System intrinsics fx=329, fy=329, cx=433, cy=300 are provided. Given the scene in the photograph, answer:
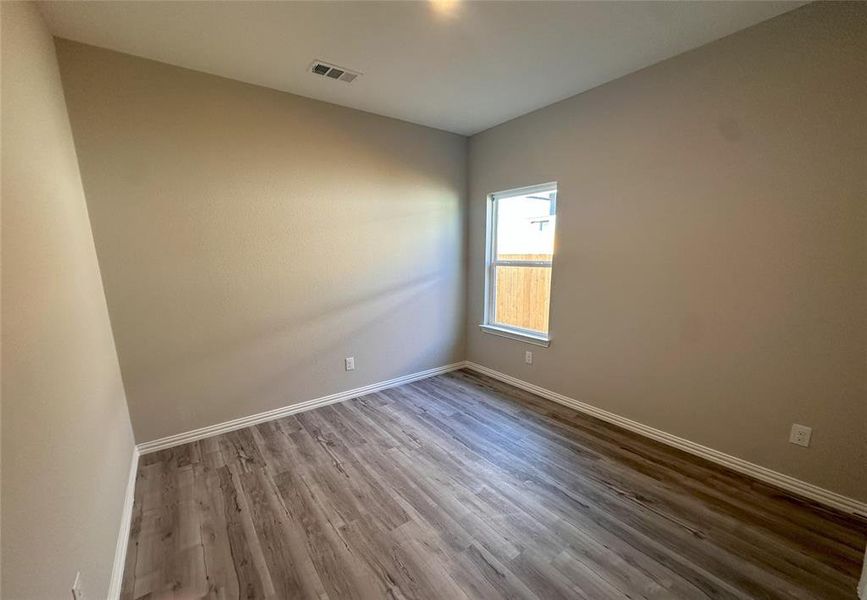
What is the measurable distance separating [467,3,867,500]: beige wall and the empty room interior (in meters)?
0.01

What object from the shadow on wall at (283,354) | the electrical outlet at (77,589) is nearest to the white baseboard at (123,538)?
the electrical outlet at (77,589)

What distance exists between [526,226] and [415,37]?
1.92 m

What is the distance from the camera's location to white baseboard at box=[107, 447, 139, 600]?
4.29ft

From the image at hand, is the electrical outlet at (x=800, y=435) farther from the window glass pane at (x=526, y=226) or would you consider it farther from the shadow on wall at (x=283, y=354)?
the shadow on wall at (x=283, y=354)

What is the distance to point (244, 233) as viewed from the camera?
8.07 feet

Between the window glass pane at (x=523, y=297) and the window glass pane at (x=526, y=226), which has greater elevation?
the window glass pane at (x=526, y=226)

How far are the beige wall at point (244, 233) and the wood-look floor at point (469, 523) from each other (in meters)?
0.57

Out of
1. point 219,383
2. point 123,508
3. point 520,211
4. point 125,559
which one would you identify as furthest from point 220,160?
point 520,211

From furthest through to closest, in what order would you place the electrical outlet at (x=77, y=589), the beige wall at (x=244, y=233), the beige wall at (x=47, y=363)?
the beige wall at (x=244, y=233) < the electrical outlet at (x=77, y=589) < the beige wall at (x=47, y=363)

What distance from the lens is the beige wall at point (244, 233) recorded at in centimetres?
204

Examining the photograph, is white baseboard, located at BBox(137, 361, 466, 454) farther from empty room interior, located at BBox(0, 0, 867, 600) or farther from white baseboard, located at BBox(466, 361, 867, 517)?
white baseboard, located at BBox(466, 361, 867, 517)

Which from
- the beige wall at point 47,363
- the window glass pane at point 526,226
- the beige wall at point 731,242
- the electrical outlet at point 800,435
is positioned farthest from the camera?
the window glass pane at point 526,226

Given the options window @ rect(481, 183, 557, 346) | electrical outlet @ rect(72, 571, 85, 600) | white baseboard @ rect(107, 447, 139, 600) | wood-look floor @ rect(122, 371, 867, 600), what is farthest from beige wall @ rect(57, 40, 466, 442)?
electrical outlet @ rect(72, 571, 85, 600)

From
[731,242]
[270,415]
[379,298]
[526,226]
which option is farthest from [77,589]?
[526,226]
